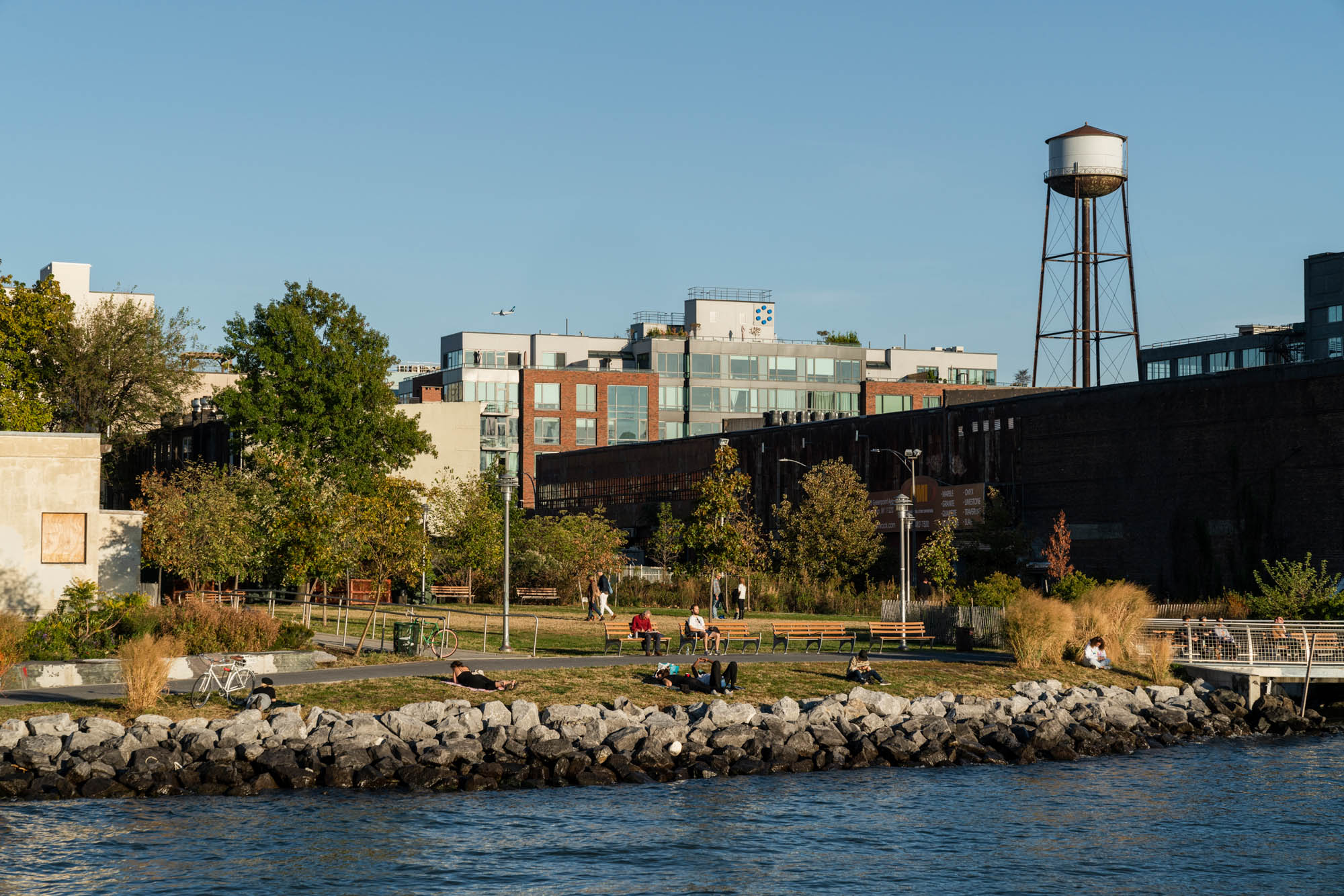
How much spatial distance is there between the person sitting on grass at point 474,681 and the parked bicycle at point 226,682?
154 inches

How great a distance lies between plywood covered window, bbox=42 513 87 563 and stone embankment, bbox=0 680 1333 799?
13.2 metres

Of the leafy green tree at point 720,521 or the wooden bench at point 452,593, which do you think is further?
the wooden bench at point 452,593

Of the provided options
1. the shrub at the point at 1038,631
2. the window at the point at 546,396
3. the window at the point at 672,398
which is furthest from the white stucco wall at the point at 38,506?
the window at the point at 672,398

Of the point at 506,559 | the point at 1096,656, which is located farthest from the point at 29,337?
the point at 1096,656

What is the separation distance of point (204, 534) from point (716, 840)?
2887 cm

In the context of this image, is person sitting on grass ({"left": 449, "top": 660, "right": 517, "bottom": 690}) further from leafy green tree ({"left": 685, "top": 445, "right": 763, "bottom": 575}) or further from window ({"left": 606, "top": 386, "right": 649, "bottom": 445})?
window ({"left": 606, "top": 386, "right": 649, "bottom": 445})

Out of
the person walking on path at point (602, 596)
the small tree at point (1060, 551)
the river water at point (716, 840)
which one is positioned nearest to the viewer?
the river water at point (716, 840)

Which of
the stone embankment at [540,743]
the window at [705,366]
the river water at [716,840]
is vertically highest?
the window at [705,366]

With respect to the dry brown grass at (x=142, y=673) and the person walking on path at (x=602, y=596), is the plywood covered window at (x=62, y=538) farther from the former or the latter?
the person walking on path at (x=602, y=596)

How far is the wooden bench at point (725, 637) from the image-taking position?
36375mm

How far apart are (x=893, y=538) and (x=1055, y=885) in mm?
49039

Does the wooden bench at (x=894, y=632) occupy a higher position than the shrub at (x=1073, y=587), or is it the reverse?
the shrub at (x=1073, y=587)

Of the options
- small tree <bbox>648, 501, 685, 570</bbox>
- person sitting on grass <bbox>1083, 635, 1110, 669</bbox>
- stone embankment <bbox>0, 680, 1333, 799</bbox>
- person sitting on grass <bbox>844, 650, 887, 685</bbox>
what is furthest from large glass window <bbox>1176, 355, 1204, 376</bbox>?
person sitting on grass <bbox>844, 650, 887, 685</bbox>

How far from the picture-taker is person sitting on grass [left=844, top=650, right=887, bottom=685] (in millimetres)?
32688
